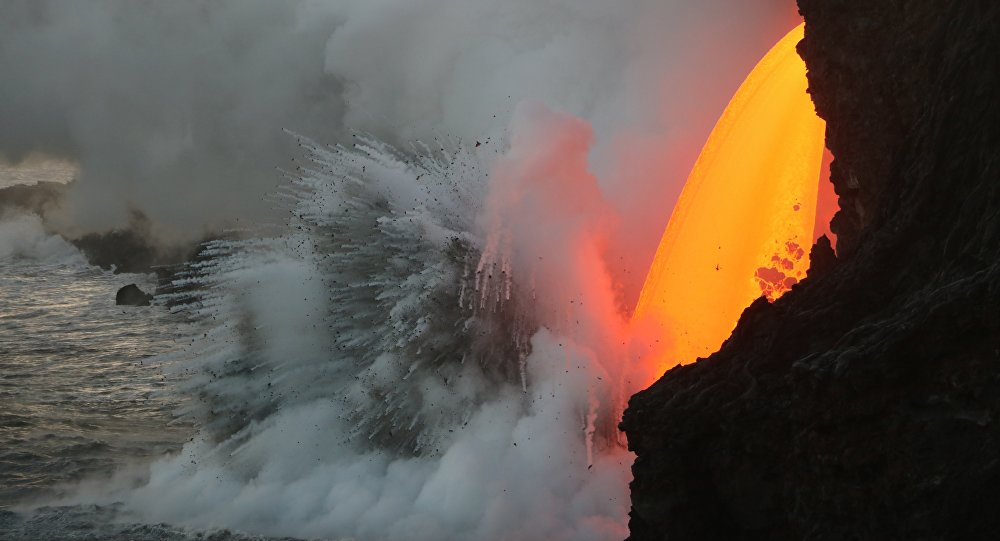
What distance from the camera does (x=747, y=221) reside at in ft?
77.2

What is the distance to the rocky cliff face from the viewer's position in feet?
32.2

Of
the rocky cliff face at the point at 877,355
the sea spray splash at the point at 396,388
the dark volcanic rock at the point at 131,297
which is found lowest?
the rocky cliff face at the point at 877,355

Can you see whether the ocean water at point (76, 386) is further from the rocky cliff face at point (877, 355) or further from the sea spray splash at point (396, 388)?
the rocky cliff face at point (877, 355)

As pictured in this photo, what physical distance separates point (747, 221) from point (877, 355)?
44.2 feet

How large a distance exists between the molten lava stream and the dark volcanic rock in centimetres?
3806

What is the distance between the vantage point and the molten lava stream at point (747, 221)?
74.9ft

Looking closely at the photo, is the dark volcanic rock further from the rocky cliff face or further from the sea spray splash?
the rocky cliff face

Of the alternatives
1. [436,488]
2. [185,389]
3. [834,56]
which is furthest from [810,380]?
[185,389]

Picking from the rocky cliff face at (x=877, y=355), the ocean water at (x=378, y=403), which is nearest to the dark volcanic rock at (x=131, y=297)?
the ocean water at (x=378, y=403)

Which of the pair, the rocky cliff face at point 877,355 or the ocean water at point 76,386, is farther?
the ocean water at point 76,386

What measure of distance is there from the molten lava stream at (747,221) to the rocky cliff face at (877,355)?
25.4 ft

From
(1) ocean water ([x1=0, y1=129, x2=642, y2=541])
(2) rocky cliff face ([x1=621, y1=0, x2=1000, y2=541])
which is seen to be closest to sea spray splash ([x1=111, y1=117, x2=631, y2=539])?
(1) ocean water ([x1=0, y1=129, x2=642, y2=541])

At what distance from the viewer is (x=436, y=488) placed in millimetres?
20750

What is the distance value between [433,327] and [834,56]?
44.3ft
